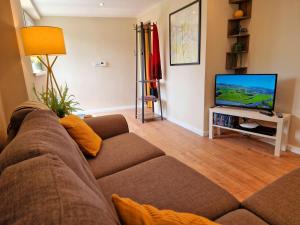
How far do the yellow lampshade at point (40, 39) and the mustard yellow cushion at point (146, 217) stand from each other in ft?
6.60

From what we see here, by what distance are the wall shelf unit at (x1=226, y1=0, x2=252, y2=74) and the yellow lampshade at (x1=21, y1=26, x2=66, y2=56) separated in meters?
2.43

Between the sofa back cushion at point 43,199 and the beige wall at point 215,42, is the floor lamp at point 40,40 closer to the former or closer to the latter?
the sofa back cushion at point 43,199

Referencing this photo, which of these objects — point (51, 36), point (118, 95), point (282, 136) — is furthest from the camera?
point (118, 95)

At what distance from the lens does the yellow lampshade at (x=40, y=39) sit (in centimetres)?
203

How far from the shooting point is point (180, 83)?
3.65 m

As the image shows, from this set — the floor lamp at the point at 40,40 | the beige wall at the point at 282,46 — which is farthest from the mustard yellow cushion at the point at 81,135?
the beige wall at the point at 282,46

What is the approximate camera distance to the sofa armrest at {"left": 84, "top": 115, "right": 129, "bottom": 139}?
2018mm

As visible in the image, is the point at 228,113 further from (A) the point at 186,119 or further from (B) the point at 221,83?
(A) the point at 186,119

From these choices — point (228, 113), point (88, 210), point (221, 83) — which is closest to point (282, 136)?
Answer: point (228, 113)

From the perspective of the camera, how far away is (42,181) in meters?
0.51

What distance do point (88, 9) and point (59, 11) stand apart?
24.3 inches

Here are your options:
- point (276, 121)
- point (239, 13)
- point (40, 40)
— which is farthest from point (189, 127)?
point (40, 40)

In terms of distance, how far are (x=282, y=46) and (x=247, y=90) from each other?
68cm

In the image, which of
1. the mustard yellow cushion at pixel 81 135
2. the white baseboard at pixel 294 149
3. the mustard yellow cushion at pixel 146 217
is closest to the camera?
the mustard yellow cushion at pixel 146 217
